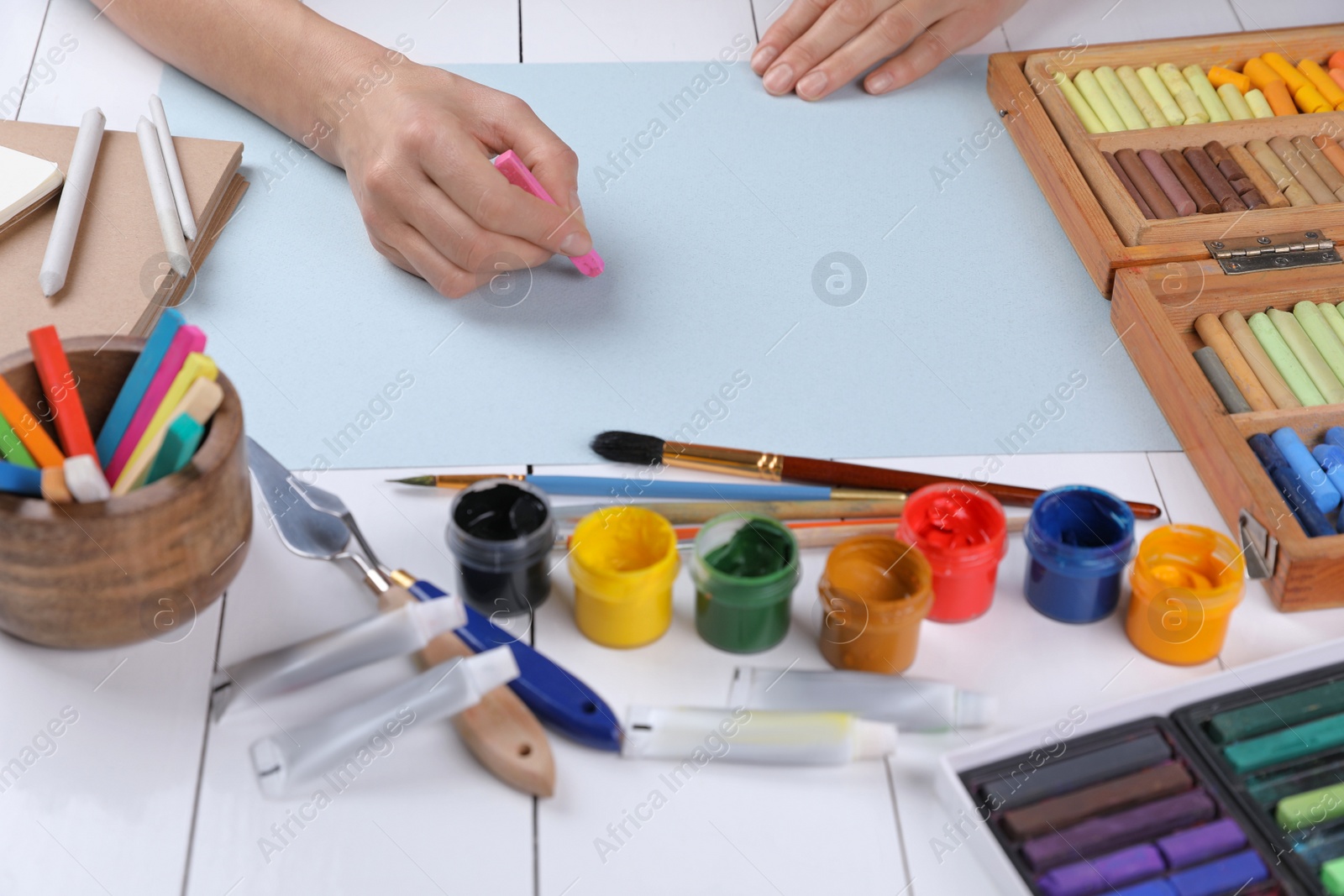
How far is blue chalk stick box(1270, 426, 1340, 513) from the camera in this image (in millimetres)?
856

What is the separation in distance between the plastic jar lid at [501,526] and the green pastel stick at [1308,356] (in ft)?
1.89

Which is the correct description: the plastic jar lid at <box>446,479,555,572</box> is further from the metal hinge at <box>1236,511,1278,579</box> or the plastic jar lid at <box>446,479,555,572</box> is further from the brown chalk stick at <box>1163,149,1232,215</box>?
the brown chalk stick at <box>1163,149,1232,215</box>

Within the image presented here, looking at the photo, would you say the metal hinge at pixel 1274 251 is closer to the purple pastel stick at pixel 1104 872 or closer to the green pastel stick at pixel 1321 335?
the green pastel stick at pixel 1321 335

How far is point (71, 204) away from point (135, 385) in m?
0.36

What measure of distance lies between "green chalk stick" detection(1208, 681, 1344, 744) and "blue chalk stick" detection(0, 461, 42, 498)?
638 mm

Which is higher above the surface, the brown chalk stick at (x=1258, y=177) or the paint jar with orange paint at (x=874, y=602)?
the brown chalk stick at (x=1258, y=177)

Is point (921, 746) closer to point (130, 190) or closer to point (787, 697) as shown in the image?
point (787, 697)

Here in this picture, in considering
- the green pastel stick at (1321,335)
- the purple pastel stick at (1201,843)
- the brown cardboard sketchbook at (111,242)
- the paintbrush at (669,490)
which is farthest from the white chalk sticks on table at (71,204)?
the green pastel stick at (1321,335)

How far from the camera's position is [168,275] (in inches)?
38.5

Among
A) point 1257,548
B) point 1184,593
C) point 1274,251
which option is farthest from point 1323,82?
point 1184,593

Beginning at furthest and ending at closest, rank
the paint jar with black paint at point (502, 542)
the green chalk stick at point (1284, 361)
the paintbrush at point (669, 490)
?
the green chalk stick at point (1284, 361) < the paintbrush at point (669, 490) < the paint jar with black paint at point (502, 542)

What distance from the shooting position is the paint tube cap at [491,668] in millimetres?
677

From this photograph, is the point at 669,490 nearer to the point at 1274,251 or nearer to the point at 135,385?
the point at 135,385

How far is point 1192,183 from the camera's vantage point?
43.1 inches
